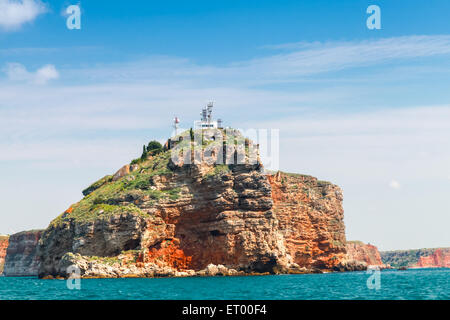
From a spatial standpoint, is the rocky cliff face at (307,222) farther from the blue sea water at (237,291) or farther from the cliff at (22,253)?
the cliff at (22,253)

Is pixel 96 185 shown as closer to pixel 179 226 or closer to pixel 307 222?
pixel 179 226

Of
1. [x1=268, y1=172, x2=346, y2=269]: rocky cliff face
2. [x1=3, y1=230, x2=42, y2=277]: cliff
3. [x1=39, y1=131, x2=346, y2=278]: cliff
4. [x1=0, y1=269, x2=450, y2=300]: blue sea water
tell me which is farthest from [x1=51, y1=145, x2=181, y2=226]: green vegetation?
[x1=3, y1=230, x2=42, y2=277]: cliff

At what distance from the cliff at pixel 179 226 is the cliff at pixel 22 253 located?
8007 centimetres

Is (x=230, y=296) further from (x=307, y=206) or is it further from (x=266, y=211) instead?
(x=307, y=206)

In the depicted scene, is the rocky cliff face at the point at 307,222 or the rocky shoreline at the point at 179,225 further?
the rocky cliff face at the point at 307,222

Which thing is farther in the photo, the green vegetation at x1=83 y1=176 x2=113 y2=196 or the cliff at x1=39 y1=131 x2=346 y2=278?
the green vegetation at x1=83 y1=176 x2=113 y2=196

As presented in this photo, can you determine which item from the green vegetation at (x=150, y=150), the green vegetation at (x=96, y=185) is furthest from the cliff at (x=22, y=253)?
the green vegetation at (x=150, y=150)

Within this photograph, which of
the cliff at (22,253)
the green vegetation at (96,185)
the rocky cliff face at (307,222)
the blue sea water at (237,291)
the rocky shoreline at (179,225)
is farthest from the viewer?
the cliff at (22,253)

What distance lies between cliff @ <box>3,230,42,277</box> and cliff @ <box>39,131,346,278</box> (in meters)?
80.1

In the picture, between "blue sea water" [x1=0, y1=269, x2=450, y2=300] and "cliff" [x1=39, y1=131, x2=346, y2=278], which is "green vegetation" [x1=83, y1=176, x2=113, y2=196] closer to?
"cliff" [x1=39, y1=131, x2=346, y2=278]

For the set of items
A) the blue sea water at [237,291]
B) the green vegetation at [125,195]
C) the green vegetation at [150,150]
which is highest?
the green vegetation at [150,150]

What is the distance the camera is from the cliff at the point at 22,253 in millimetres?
169875

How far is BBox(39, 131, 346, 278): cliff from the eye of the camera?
83625 mm
